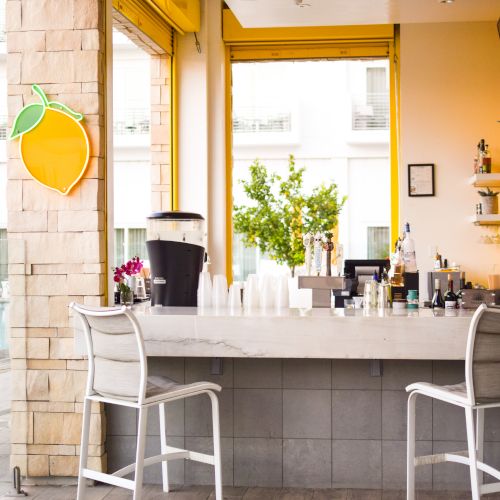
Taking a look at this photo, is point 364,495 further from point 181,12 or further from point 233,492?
point 181,12

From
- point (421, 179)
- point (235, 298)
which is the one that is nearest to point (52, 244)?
point (235, 298)

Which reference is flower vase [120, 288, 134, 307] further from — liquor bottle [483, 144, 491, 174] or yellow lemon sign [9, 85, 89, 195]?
liquor bottle [483, 144, 491, 174]

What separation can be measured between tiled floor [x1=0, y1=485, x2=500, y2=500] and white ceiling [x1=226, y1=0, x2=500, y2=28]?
302cm

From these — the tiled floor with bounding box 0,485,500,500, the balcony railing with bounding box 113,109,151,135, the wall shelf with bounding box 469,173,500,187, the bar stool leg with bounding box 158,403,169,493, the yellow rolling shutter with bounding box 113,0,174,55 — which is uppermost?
the yellow rolling shutter with bounding box 113,0,174,55

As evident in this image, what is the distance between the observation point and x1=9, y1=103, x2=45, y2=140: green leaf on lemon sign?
4129 millimetres

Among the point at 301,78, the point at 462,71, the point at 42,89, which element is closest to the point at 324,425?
the point at 42,89

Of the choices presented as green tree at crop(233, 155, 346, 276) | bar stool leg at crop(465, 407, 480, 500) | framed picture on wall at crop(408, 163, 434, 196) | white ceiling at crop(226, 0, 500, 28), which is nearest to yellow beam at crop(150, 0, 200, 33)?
white ceiling at crop(226, 0, 500, 28)

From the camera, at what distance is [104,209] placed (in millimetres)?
4188

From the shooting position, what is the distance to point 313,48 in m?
6.62

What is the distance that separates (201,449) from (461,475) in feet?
4.25

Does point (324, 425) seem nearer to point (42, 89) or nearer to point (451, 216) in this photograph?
point (42, 89)

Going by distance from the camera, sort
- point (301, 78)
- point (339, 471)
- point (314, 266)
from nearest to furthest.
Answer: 1. point (339, 471)
2. point (314, 266)
3. point (301, 78)

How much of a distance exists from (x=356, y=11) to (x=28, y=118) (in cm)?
245

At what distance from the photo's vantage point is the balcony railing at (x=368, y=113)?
11.7 meters
